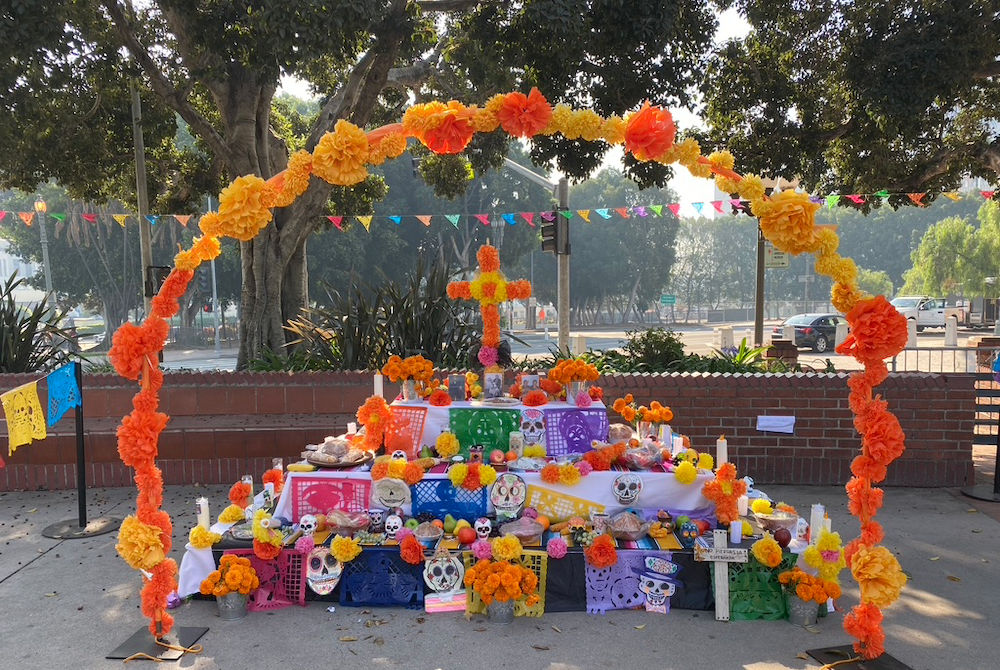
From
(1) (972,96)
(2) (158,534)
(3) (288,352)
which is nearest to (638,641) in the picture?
(2) (158,534)

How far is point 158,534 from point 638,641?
2.91 m

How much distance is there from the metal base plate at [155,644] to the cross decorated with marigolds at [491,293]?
314 cm

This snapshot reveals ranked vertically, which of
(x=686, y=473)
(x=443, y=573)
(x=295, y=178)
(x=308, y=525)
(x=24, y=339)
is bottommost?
(x=443, y=573)

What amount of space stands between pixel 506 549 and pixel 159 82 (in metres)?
8.64

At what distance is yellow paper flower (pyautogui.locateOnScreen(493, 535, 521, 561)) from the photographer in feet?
14.6

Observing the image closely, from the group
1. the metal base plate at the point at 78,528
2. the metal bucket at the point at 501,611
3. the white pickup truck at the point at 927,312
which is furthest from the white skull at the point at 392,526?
the white pickup truck at the point at 927,312

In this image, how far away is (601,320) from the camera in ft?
196

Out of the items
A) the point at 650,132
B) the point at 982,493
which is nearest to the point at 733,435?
the point at 982,493

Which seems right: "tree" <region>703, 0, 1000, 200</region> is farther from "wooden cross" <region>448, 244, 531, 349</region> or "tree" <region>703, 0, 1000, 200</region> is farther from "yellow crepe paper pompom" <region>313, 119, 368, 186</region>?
"yellow crepe paper pompom" <region>313, 119, 368, 186</region>

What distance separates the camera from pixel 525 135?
14.2ft

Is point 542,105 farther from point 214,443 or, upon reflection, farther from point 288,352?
point 288,352

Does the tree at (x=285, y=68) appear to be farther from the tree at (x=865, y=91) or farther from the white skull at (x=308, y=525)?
the white skull at (x=308, y=525)

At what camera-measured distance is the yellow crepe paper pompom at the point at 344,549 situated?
454cm

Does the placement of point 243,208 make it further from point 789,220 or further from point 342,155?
point 789,220
